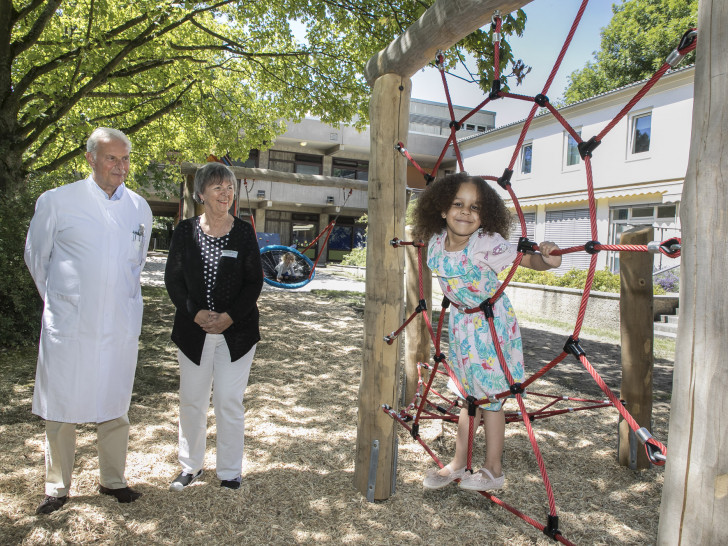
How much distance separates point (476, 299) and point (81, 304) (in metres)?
1.72

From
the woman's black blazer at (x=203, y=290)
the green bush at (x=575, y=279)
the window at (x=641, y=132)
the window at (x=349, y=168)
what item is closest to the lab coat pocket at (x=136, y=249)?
the woman's black blazer at (x=203, y=290)

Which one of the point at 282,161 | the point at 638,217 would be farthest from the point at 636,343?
the point at 282,161

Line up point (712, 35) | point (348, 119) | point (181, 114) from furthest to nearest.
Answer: point (181, 114) → point (348, 119) → point (712, 35)

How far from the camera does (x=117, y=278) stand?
242 cm

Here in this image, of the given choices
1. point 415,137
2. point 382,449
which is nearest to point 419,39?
point 382,449

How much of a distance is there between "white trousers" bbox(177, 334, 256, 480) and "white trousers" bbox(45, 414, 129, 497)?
278 millimetres

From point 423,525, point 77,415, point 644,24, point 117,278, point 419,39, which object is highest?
point 644,24

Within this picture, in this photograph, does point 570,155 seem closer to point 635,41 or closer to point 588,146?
point 635,41

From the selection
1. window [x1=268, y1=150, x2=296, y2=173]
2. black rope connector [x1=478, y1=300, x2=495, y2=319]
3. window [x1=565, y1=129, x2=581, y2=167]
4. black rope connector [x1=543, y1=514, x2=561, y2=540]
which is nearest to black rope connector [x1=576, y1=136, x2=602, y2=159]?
black rope connector [x1=478, y1=300, x2=495, y2=319]

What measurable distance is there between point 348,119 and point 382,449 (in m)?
7.15

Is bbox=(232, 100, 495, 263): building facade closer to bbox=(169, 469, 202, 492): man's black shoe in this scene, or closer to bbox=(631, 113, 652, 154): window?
bbox=(631, 113, 652, 154): window

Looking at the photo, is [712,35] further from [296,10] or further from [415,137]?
[415,137]

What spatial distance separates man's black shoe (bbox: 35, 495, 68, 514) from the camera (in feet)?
7.68

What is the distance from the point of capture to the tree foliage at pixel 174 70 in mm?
6426
